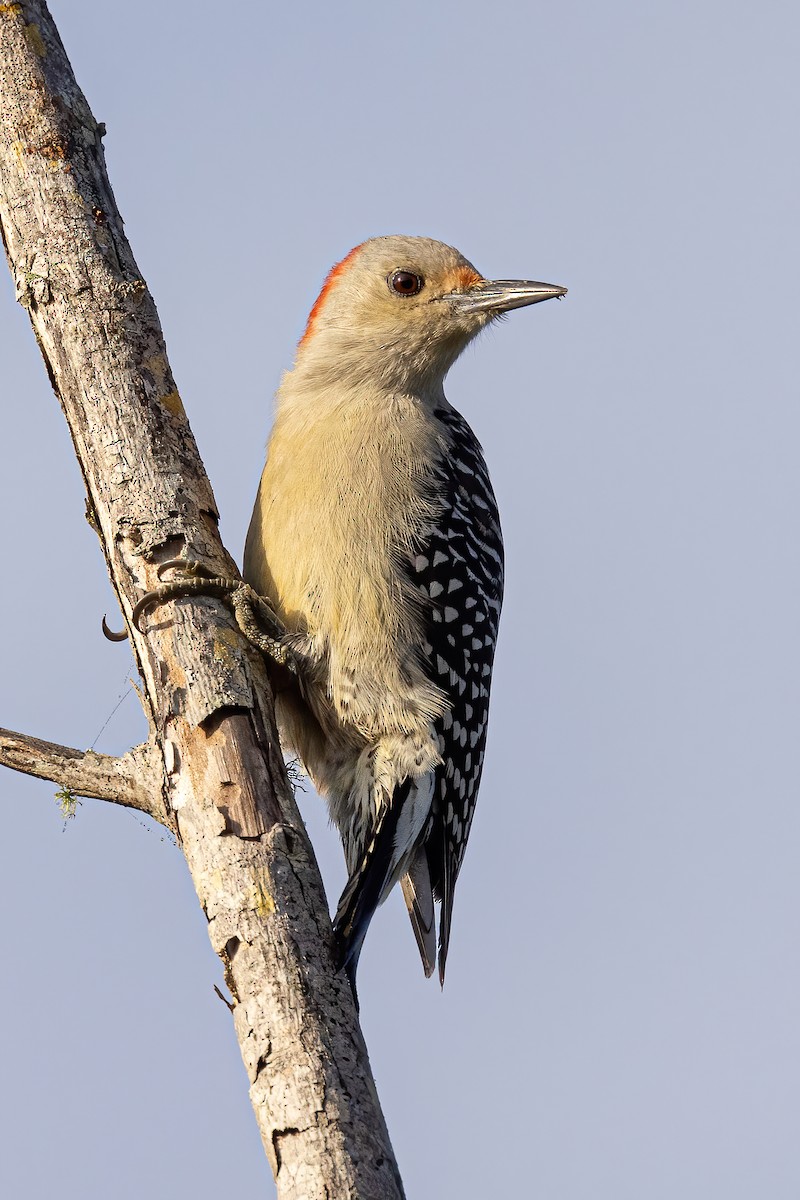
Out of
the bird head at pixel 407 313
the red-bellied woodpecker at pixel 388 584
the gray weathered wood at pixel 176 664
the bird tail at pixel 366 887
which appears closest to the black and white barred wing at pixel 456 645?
the red-bellied woodpecker at pixel 388 584

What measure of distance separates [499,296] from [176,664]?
8.43 ft

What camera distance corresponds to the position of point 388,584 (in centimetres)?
507

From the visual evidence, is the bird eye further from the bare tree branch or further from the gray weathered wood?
the bare tree branch

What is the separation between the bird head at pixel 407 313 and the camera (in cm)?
571

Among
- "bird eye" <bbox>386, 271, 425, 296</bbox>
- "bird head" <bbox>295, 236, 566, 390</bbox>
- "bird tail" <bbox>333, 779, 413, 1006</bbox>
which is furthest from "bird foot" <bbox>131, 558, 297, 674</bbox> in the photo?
"bird eye" <bbox>386, 271, 425, 296</bbox>

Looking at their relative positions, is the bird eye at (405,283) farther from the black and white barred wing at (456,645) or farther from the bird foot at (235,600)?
the bird foot at (235,600)

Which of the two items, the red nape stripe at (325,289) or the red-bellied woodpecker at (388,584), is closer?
the red-bellied woodpecker at (388,584)

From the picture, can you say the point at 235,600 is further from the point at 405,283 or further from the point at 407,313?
the point at 405,283

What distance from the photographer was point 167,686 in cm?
414

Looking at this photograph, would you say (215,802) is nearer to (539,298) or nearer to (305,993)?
(305,993)

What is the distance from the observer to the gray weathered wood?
338 cm

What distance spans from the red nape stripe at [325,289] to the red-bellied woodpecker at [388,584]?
0.33 m

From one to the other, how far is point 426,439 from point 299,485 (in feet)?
2.12

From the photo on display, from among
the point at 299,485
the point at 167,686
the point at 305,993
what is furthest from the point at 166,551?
the point at 305,993
